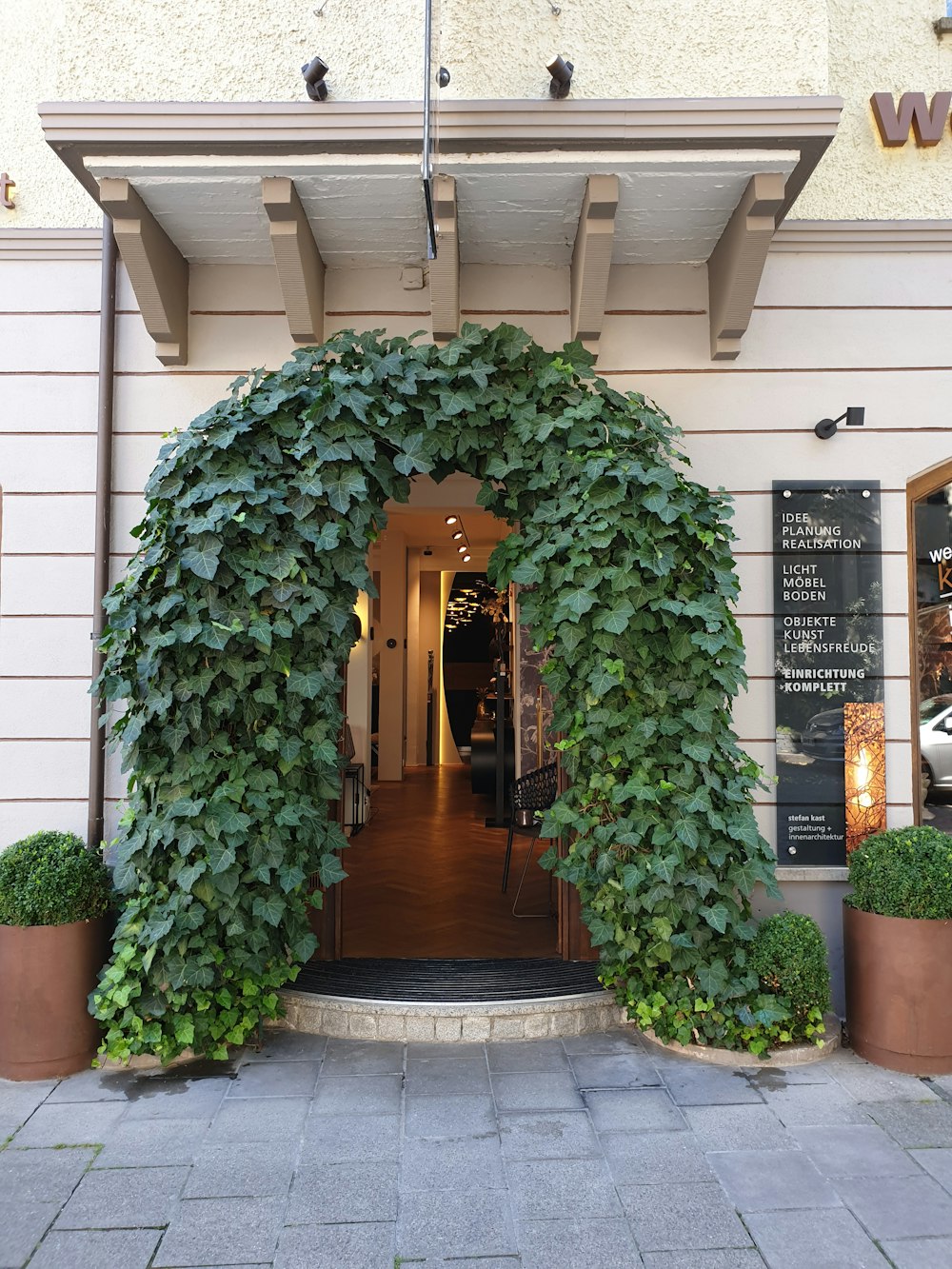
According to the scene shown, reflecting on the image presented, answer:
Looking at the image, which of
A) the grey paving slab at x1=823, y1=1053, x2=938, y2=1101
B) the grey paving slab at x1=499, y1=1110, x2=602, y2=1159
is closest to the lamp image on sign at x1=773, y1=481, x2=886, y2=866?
the grey paving slab at x1=823, y1=1053, x2=938, y2=1101

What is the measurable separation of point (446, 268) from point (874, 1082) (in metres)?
4.18

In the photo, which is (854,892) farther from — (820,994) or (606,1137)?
(606,1137)

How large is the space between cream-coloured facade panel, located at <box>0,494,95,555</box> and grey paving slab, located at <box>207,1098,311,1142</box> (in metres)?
2.86

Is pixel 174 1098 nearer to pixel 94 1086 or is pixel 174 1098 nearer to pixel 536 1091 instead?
pixel 94 1086

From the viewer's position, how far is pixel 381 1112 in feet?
11.4

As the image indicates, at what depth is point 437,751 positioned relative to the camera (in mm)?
14930

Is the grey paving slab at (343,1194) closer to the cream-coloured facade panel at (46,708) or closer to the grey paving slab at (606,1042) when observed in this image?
the grey paving slab at (606,1042)

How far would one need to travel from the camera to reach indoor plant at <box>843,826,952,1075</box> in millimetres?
3812

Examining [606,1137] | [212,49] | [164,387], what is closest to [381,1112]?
[606,1137]

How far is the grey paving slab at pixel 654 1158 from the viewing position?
304 cm

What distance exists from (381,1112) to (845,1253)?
1686 millimetres

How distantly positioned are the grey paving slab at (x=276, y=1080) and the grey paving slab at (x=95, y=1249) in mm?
903

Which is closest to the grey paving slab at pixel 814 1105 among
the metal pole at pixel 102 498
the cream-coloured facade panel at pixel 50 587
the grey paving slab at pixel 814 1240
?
the grey paving slab at pixel 814 1240

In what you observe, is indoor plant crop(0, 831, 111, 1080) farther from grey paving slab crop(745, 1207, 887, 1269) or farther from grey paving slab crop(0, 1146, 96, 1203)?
grey paving slab crop(745, 1207, 887, 1269)
